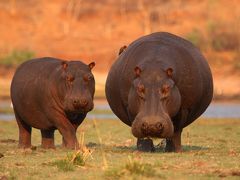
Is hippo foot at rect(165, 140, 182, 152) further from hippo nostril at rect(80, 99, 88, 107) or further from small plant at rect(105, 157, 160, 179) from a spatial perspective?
small plant at rect(105, 157, 160, 179)

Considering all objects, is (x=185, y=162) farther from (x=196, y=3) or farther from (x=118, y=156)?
(x=196, y=3)

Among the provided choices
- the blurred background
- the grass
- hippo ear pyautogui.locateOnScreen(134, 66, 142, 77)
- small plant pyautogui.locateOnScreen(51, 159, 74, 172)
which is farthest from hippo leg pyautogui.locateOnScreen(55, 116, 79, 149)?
the blurred background

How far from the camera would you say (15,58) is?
42125 mm

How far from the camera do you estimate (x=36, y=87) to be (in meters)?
13.0

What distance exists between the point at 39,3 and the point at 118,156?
1983 inches

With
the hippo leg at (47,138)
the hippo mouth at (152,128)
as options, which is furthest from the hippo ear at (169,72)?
the hippo leg at (47,138)

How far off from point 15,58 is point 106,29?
11.8 metres

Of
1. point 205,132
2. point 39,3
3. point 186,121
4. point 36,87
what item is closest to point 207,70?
point 186,121

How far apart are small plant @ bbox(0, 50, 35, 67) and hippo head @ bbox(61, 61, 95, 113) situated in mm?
29508

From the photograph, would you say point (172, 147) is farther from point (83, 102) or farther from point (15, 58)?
point (15, 58)

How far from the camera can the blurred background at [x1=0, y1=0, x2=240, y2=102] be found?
137 feet

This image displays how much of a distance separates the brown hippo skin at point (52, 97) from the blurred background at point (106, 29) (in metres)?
21.1

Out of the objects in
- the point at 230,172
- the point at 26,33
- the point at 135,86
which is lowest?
the point at 230,172

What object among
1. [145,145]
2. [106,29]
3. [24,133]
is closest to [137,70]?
[145,145]
